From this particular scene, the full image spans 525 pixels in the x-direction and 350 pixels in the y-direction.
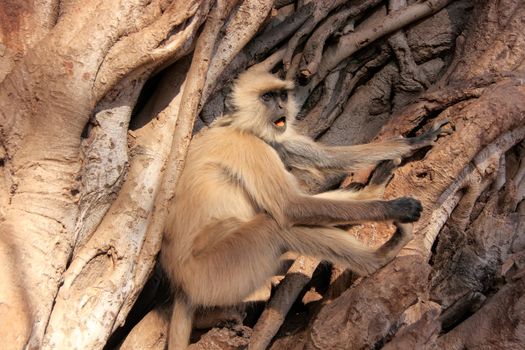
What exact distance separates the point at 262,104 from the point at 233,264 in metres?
1.15

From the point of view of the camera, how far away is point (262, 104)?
3670 mm

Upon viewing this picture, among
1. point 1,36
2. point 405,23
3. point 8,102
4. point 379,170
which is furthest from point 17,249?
point 405,23

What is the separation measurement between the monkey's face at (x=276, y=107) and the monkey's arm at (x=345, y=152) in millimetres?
113

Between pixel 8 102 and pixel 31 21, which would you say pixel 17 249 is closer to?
pixel 8 102

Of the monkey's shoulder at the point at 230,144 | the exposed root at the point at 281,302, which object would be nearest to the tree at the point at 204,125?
the exposed root at the point at 281,302

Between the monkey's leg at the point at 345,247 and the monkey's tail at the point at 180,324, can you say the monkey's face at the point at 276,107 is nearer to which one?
the monkey's leg at the point at 345,247

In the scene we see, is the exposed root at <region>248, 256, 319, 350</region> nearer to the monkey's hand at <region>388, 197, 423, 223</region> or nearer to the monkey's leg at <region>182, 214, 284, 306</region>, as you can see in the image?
the monkey's leg at <region>182, 214, 284, 306</region>

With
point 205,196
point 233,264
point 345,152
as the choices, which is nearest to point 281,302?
point 233,264

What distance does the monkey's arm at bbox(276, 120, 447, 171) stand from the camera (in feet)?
10.5

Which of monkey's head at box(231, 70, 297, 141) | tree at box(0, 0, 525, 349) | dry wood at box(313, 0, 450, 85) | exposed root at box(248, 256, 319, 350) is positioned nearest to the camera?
tree at box(0, 0, 525, 349)

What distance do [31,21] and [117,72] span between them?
0.55 meters

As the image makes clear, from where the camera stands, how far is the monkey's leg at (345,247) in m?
2.83

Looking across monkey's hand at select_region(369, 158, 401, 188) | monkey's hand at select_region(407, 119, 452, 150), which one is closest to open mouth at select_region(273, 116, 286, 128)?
monkey's hand at select_region(369, 158, 401, 188)

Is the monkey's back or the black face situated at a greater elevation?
the black face
